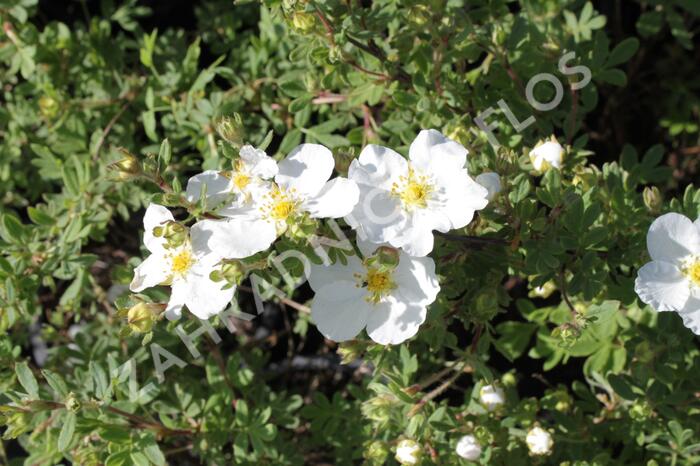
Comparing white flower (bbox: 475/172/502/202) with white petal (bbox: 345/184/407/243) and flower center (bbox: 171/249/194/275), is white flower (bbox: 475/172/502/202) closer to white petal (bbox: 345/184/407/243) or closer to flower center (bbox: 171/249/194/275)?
white petal (bbox: 345/184/407/243)

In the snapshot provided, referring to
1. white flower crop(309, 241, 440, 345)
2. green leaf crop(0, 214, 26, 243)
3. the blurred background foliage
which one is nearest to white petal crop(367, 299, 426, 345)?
white flower crop(309, 241, 440, 345)

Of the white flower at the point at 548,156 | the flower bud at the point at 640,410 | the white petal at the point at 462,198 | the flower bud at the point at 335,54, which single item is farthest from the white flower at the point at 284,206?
the flower bud at the point at 640,410

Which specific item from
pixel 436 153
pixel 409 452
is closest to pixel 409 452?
pixel 409 452

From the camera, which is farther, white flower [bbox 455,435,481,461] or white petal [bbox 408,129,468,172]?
white flower [bbox 455,435,481,461]

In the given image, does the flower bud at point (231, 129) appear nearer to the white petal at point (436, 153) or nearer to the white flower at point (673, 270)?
the white petal at point (436, 153)

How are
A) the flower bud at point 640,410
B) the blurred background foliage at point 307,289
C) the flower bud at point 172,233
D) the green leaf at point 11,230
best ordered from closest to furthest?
the flower bud at point 172,233 < the blurred background foliage at point 307,289 < the flower bud at point 640,410 < the green leaf at point 11,230

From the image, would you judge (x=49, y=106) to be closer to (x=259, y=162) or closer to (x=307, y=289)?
(x=307, y=289)

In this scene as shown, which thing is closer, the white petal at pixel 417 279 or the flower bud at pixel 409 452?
the white petal at pixel 417 279
